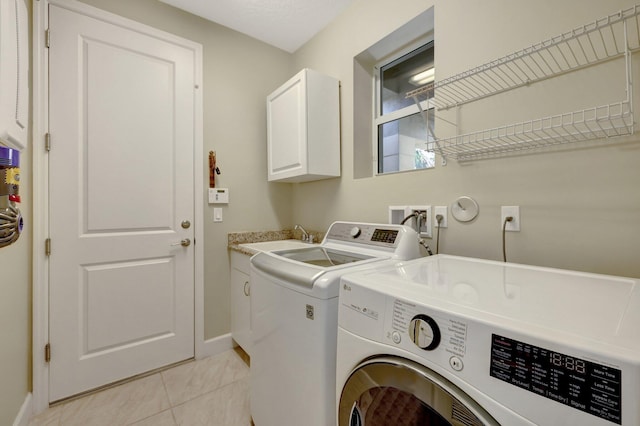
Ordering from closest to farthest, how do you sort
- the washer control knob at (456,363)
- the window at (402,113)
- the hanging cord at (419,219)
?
the washer control knob at (456,363), the hanging cord at (419,219), the window at (402,113)

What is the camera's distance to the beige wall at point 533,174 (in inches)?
37.4

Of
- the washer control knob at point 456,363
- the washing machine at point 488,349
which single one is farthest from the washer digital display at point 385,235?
the washer control knob at point 456,363

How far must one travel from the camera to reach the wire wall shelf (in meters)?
0.91

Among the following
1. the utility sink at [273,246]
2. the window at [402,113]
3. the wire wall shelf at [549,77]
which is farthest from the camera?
the utility sink at [273,246]

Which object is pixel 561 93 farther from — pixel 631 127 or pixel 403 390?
pixel 403 390

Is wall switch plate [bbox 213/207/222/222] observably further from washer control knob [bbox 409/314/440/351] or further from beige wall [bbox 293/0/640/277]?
washer control knob [bbox 409/314/440/351]

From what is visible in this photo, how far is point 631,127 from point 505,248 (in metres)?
0.57

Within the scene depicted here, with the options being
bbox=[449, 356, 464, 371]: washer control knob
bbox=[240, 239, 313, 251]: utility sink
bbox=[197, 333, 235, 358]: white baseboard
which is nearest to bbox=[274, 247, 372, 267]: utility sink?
bbox=[240, 239, 313, 251]: utility sink

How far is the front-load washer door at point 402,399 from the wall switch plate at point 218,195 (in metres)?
1.70

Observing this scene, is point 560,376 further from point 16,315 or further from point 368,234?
point 16,315

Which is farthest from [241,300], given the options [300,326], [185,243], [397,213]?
[397,213]

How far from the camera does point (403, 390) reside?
667 millimetres

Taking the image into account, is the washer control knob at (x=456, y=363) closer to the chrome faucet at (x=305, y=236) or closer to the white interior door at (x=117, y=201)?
the chrome faucet at (x=305, y=236)

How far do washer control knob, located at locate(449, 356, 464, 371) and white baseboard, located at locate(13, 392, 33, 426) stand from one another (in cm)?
197
